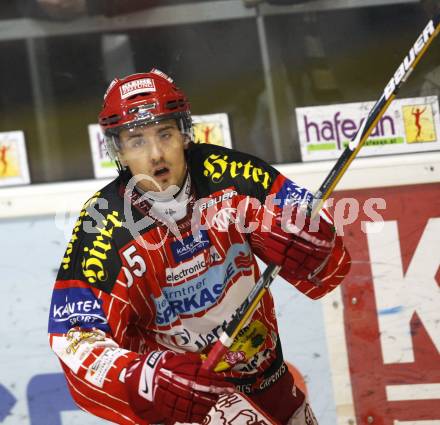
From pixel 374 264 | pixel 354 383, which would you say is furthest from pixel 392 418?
pixel 374 264

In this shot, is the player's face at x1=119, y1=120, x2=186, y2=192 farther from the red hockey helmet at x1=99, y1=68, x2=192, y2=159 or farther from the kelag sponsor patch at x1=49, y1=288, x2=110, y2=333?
the kelag sponsor patch at x1=49, y1=288, x2=110, y2=333

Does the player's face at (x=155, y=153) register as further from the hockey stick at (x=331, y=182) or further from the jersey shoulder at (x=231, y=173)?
the hockey stick at (x=331, y=182)

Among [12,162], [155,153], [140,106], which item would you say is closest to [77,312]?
[155,153]

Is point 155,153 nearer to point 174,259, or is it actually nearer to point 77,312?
point 174,259

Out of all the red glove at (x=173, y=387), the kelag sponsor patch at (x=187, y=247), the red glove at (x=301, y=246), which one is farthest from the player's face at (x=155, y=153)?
the red glove at (x=173, y=387)

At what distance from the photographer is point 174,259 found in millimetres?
2848

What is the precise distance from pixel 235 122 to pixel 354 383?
1064 millimetres

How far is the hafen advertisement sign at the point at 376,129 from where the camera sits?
12.6 feet

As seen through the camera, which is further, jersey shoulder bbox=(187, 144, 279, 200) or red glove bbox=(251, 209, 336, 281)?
jersey shoulder bbox=(187, 144, 279, 200)

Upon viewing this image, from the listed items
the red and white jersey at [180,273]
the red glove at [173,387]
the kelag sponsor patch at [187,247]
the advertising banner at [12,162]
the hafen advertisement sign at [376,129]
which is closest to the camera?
the red glove at [173,387]

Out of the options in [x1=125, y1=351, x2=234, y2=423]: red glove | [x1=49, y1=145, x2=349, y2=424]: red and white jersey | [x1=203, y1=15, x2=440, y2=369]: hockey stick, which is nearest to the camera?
[x1=125, y1=351, x2=234, y2=423]: red glove

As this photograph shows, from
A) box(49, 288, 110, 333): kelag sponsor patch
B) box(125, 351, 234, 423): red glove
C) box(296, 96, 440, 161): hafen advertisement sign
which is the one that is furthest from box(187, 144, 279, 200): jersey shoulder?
box(296, 96, 440, 161): hafen advertisement sign

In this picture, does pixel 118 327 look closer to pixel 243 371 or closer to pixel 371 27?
pixel 243 371

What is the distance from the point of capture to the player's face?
9.05 ft
